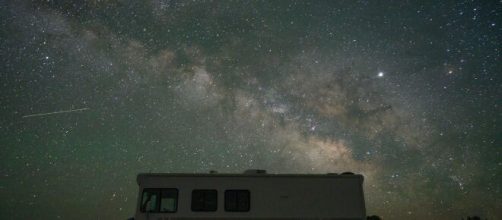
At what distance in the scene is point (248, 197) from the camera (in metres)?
12.1

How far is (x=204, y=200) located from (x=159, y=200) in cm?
155

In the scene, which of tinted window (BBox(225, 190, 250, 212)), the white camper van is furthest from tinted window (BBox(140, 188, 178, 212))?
tinted window (BBox(225, 190, 250, 212))

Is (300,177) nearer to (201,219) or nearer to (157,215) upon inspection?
(201,219)

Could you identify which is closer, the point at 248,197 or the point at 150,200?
the point at 150,200

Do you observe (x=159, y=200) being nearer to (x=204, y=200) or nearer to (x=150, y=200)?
(x=150, y=200)

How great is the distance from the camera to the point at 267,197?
12125 millimetres

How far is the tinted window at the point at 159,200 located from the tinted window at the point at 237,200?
5.85 feet

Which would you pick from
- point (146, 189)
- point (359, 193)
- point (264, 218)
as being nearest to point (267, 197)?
point (264, 218)

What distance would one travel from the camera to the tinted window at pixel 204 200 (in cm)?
1181

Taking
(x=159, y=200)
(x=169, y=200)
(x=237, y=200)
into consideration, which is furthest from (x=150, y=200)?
(x=237, y=200)

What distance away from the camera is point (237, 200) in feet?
39.3

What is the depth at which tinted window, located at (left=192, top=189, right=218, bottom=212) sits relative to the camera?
465 inches

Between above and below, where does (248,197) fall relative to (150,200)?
above

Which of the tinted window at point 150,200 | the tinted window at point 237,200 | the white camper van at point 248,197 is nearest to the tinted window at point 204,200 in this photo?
the white camper van at point 248,197
